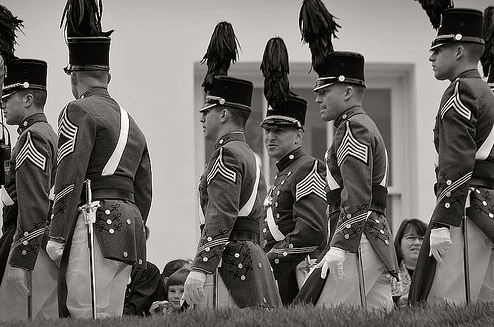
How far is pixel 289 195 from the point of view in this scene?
26.1 ft

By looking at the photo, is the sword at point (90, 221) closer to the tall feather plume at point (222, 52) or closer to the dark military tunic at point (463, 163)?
the dark military tunic at point (463, 163)

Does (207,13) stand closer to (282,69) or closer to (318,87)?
(282,69)

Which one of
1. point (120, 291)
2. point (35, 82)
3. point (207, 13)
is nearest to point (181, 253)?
point (207, 13)

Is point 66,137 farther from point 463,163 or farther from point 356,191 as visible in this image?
point 463,163

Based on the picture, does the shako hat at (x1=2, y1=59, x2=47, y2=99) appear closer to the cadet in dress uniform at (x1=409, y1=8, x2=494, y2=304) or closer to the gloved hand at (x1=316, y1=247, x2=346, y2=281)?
the gloved hand at (x1=316, y1=247, x2=346, y2=281)

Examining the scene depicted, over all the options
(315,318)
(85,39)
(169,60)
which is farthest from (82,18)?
(169,60)

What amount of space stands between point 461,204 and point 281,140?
92.5 inches

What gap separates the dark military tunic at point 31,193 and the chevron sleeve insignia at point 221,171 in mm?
890

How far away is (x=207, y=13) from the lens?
1020cm

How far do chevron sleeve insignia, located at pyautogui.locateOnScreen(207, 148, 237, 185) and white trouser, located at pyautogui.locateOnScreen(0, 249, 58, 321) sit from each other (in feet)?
3.34

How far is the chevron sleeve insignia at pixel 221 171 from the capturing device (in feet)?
22.5

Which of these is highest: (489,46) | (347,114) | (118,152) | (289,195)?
(489,46)

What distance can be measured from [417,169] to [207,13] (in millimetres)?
2167

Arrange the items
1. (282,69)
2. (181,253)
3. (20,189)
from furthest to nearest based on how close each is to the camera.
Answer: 1. (181,253)
2. (282,69)
3. (20,189)
